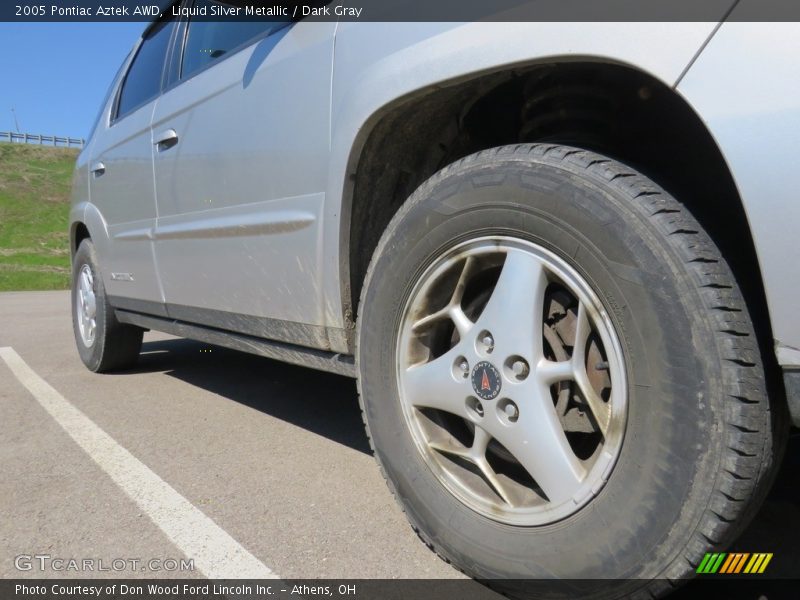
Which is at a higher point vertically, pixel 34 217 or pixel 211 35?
pixel 211 35

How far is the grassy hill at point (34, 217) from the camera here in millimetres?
17844

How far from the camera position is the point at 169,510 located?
1935 mm

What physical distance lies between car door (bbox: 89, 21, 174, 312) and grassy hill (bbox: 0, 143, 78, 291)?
539 inches

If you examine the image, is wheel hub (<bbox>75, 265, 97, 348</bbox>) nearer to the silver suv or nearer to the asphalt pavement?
the asphalt pavement

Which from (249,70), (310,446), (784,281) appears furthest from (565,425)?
(249,70)

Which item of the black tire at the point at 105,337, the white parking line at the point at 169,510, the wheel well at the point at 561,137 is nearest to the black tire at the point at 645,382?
the wheel well at the point at 561,137

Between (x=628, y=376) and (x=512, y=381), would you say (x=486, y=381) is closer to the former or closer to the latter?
(x=512, y=381)

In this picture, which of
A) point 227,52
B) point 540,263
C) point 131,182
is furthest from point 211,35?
point 540,263

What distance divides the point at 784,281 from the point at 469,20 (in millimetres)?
842

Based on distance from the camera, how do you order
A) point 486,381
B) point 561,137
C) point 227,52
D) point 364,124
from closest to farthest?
point 486,381 → point 561,137 → point 364,124 → point 227,52

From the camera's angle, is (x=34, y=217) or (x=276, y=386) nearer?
(x=276, y=386)

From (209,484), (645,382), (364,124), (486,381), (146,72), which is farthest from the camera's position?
(146,72)

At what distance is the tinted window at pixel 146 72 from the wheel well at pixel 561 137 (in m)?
1.81

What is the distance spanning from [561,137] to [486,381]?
62cm
